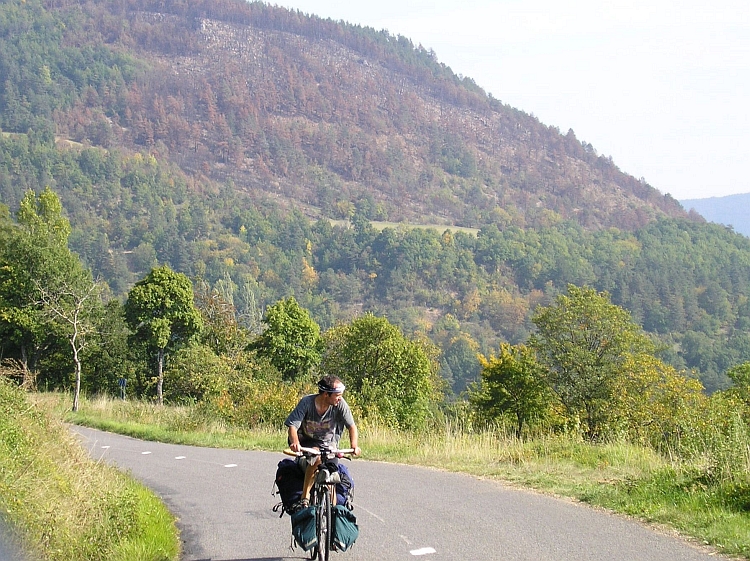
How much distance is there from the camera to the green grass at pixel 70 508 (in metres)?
6.62

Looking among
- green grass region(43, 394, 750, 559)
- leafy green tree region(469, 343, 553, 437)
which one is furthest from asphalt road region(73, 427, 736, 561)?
leafy green tree region(469, 343, 553, 437)

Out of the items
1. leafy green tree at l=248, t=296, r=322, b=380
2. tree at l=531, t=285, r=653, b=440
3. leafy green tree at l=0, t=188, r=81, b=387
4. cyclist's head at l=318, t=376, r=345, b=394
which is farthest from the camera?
leafy green tree at l=248, t=296, r=322, b=380

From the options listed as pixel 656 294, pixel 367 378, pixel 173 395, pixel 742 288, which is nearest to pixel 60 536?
pixel 367 378

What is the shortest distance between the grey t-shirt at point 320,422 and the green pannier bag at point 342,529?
59 centimetres

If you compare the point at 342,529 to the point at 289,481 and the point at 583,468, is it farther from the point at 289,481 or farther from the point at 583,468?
the point at 583,468

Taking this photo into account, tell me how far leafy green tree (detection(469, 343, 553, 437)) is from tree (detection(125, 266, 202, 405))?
1559 centimetres

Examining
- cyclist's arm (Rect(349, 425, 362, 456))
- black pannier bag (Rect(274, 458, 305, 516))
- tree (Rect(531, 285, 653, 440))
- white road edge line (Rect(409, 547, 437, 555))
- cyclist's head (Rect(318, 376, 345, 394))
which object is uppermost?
tree (Rect(531, 285, 653, 440))

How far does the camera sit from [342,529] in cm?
657

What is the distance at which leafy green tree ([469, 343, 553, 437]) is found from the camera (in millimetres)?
35062

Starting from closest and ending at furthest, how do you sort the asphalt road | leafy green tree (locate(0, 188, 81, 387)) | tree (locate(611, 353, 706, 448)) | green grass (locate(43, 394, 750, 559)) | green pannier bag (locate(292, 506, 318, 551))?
green pannier bag (locate(292, 506, 318, 551)) < the asphalt road < green grass (locate(43, 394, 750, 559)) < tree (locate(611, 353, 706, 448)) < leafy green tree (locate(0, 188, 81, 387))

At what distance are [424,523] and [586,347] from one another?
99.1 feet

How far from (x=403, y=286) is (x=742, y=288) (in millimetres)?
74305

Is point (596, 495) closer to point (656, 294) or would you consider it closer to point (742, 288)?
point (656, 294)

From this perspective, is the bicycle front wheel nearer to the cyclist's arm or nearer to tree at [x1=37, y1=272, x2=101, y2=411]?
the cyclist's arm
